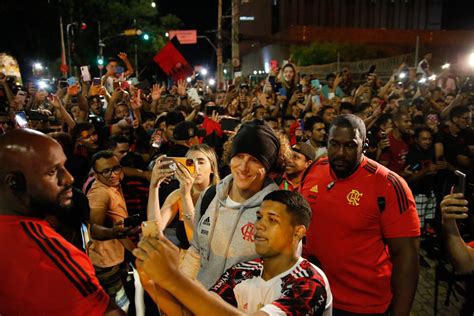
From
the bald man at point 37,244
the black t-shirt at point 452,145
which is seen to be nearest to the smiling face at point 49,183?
the bald man at point 37,244

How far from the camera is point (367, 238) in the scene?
114 inches

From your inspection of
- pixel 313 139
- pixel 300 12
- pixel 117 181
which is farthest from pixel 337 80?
pixel 300 12

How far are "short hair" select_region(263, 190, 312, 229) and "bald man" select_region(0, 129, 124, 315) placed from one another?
0.99m

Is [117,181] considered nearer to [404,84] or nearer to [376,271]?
[376,271]

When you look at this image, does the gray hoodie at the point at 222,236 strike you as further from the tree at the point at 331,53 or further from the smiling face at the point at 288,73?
the tree at the point at 331,53

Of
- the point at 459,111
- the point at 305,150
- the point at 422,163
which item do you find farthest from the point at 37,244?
the point at 459,111

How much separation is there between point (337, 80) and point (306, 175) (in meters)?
9.18

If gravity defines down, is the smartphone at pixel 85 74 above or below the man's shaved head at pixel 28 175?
above

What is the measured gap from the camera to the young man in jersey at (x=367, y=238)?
285 cm

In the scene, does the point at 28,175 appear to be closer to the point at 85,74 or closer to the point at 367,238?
the point at 367,238

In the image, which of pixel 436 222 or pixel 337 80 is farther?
pixel 337 80

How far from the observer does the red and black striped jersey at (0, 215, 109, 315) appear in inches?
69.7

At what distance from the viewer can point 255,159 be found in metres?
2.76

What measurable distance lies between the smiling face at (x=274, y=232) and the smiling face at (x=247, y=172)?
1.22 ft
